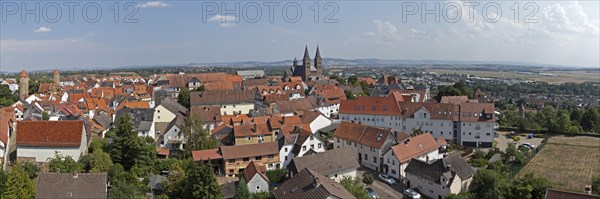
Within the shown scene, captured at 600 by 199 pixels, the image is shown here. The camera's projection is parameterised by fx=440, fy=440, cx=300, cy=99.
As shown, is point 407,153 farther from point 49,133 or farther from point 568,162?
point 49,133

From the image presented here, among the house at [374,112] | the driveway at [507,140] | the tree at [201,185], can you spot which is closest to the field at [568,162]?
the driveway at [507,140]

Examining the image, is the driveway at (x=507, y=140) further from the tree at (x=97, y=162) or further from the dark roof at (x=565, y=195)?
the tree at (x=97, y=162)

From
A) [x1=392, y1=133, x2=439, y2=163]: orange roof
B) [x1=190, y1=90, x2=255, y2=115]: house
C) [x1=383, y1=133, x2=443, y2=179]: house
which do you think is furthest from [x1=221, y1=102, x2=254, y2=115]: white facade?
[x1=392, y1=133, x2=439, y2=163]: orange roof

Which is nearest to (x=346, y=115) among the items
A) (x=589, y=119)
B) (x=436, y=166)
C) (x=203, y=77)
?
(x=436, y=166)

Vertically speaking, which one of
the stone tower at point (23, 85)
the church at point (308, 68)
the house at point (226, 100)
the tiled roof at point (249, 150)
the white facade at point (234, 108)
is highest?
the church at point (308, 68)

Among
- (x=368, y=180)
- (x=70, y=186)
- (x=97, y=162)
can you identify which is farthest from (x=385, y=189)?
(x=70, y=186)

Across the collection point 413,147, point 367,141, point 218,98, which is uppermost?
point 218,98
